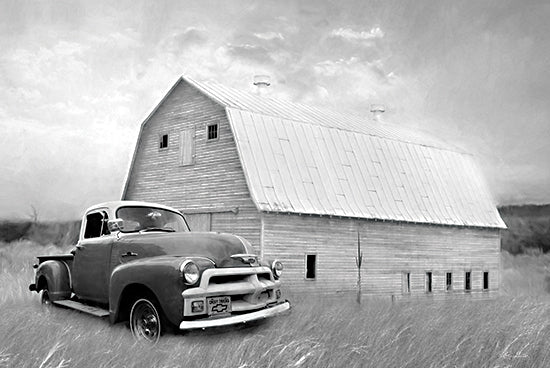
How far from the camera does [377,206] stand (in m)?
23.4

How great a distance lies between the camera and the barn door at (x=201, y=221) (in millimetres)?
21641

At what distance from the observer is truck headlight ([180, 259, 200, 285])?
9195 mm

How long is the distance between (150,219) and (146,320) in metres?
2.65

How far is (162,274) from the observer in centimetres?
940

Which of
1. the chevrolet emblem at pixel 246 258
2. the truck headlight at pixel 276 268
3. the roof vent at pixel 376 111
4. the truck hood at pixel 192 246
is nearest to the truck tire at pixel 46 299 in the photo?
the truck hood at pixel 192 246

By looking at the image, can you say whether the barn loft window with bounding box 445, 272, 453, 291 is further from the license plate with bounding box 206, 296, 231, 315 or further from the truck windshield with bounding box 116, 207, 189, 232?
the license plate with bounding box 206, 296, 231, 315

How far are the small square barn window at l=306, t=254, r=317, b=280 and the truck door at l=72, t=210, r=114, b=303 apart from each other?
33.3 ft

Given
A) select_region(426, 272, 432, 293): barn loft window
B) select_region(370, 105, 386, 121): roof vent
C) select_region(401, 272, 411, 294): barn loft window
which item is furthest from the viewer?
select_region(370, 105, 386, 121): roof vent

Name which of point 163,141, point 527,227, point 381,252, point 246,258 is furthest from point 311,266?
point 527,227

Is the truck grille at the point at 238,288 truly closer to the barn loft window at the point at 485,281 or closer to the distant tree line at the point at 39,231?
the barn loft window at the point at 485,281

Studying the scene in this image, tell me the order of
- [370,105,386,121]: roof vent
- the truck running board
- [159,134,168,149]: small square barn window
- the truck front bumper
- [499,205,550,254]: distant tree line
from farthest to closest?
[499,205,550,254]: distant tree line, [370,105,386,121]: roof vent, [159,134,168,149]: small square barn window, the truck running board, the truck front bumper

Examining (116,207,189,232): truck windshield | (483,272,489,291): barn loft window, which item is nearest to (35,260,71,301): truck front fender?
(116,207,189,232): truck windshield

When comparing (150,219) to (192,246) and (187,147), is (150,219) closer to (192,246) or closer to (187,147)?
(192,246)

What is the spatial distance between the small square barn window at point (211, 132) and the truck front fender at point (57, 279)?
959 centimetres
